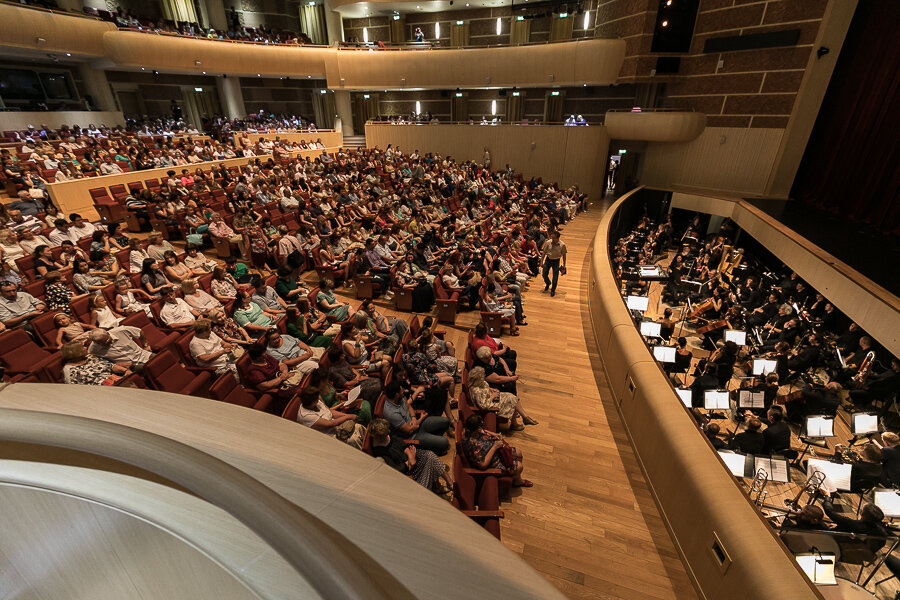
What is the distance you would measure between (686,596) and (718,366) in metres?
3.34

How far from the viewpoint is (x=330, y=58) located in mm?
18344

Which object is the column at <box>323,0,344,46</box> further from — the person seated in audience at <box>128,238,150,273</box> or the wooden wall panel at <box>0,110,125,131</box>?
the person seated in audience at <box>128,238,150,273</box>

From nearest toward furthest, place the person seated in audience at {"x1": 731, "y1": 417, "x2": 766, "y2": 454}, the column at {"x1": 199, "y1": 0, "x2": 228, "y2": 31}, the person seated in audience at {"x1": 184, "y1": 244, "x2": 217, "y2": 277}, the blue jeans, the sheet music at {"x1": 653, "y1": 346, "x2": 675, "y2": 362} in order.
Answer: the blue jeans
the person seated in audience at {"x1": 731, "y1": 417, "x2": 766, "y2": 454}
the sheet music at {"x1": 653, "y1": 346, "x2": 675, "y2": 362}
the person seated in audience at {"x1": 184, "y1": 244, "x2": 217, "y2": 277}
the column at {"x1": 199, "y1": 0, "x2": 228, "y2": 31}

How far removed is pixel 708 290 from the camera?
8.05 meters

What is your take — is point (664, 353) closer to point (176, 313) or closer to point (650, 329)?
point (650, 329)

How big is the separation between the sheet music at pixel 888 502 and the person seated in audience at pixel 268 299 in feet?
19.1

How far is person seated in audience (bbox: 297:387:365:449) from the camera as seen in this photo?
3322 mm

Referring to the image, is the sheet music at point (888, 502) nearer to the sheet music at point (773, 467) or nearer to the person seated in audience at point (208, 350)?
the sheet music at point (773, 467)

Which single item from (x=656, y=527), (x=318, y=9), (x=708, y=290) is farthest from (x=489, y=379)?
(x=318, y=9)

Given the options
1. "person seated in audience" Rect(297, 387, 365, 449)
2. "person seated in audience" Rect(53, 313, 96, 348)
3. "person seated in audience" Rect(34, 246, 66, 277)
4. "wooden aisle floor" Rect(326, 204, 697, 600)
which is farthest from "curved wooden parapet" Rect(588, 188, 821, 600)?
"person seated in audience" Rect(34, 246, 66, 277)

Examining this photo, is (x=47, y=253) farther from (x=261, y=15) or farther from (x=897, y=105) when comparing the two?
(x=261, y=15)

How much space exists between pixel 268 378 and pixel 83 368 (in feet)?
4.96

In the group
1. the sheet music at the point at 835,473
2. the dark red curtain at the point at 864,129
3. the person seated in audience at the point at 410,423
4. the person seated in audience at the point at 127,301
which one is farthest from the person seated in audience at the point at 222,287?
the dark red curtain at the point at 864,129

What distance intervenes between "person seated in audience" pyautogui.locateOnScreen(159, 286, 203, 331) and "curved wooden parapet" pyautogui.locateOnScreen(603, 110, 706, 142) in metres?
13.9
